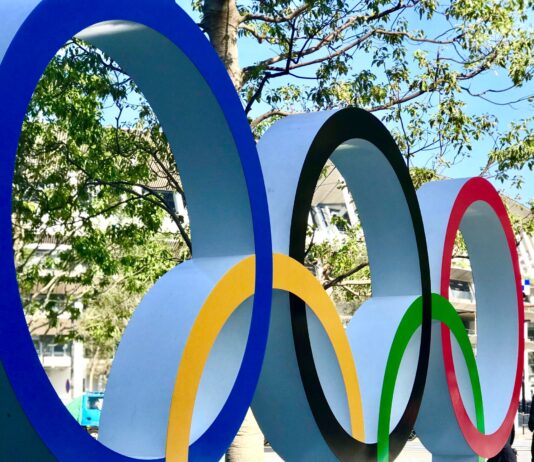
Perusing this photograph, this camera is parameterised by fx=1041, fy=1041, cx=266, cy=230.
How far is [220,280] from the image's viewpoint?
229 inches

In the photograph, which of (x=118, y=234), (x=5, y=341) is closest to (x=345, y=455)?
(x=5, y=341)

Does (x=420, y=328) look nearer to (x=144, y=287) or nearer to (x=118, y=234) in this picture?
(x=118, y=234)

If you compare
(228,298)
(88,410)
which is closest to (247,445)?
(228,298)

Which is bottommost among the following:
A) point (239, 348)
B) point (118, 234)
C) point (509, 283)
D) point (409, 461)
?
point (409, 461)

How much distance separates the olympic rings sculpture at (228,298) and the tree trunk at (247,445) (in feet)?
7.47

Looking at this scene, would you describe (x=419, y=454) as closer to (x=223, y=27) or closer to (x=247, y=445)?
(x=247, y=445)

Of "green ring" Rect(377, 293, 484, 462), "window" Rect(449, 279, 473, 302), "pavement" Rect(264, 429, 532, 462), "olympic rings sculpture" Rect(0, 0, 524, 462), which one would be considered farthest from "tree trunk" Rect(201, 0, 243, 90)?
"window" Rect(449, 279, 473, 302)

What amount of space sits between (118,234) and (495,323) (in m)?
5.67

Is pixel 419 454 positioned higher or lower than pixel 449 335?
lower

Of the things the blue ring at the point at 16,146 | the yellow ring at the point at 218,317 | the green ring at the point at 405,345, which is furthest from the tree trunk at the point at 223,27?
the blue ring at the point at 16,146

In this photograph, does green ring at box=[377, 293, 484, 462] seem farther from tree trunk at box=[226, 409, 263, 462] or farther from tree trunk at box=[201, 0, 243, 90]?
tree trunk at box=[201, 0, 243, 90]

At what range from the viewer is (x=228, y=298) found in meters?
5.90

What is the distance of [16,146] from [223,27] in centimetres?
702

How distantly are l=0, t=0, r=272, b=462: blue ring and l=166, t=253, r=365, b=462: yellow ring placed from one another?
232mm
